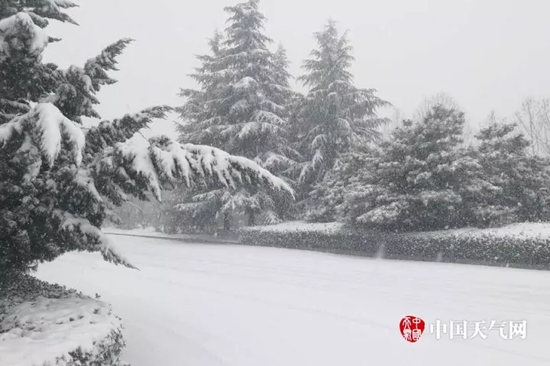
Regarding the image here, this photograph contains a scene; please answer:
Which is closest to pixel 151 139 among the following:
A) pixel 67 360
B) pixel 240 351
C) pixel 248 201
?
pixel 67 360

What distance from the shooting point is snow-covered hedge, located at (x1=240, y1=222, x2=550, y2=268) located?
419 inches

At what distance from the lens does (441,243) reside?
12.4 meters

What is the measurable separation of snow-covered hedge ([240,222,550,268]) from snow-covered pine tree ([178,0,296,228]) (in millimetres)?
4752

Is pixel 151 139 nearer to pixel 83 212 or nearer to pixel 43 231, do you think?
pixel 83 212

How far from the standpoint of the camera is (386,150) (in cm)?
1455

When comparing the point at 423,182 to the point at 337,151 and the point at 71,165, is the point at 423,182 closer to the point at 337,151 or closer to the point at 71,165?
the point at 337,151

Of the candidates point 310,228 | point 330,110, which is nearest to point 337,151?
point 330,110

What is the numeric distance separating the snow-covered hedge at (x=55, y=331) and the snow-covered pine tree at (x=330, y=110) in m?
17.6

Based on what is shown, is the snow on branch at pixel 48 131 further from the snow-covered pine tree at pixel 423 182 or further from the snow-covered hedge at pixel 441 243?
the snow-covered pine tree at pixel 423 182

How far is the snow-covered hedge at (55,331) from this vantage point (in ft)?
9.09

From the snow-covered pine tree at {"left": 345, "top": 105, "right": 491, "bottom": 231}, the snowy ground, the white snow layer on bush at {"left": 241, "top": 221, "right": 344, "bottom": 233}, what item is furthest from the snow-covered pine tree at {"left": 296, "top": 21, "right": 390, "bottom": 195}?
the snowy ground

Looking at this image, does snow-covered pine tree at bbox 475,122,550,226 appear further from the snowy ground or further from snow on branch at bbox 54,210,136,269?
snow on branch at bbox 54,210,136,269

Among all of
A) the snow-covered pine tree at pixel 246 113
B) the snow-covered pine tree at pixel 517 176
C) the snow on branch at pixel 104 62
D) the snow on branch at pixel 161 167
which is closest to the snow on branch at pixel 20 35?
the snow on branch at pixel 104 62

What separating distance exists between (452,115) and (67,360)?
Result: 47.6 ft
